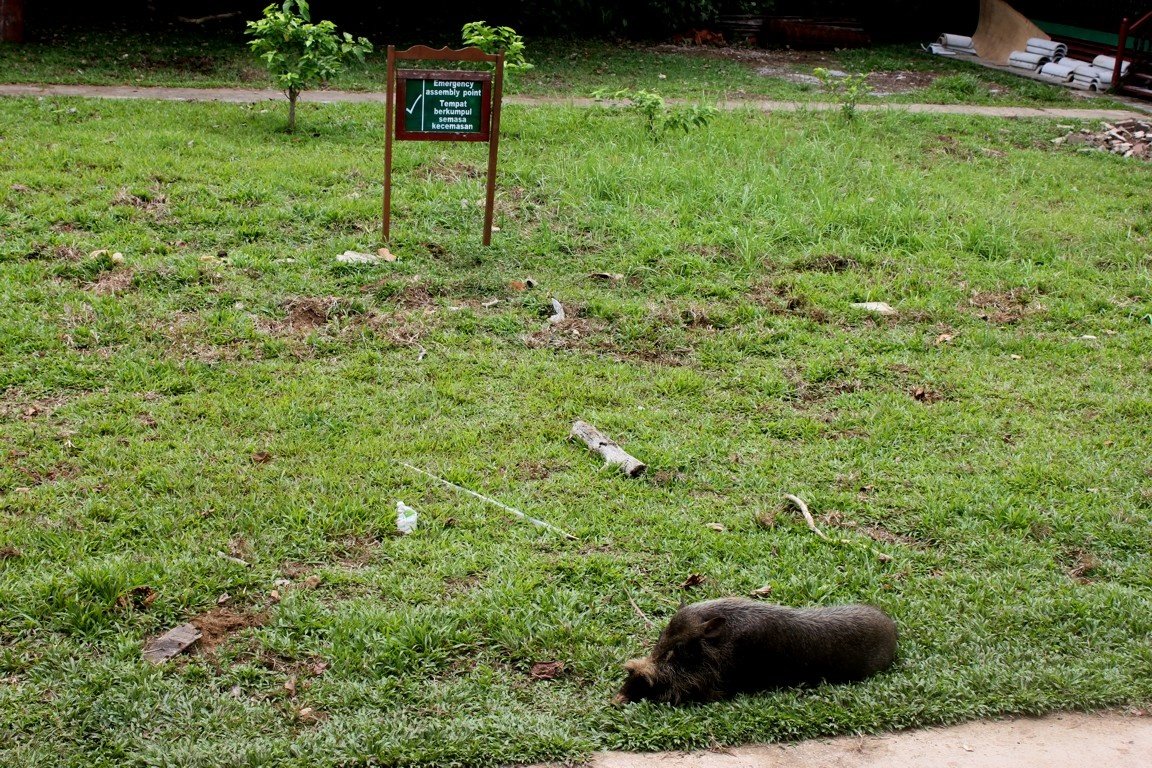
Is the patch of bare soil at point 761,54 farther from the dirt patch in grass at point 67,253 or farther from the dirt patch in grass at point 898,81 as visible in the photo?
the dirt patch in grass at point 67,253

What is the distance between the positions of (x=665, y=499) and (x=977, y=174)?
7.32 metres

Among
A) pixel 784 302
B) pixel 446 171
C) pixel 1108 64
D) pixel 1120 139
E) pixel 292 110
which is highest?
pixel 1108 64

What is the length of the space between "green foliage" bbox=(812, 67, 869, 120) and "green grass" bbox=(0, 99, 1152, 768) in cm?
317

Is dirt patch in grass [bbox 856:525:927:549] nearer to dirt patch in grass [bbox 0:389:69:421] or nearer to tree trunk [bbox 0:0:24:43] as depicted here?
dirt patch in grass [bbox 0:389:69:421]

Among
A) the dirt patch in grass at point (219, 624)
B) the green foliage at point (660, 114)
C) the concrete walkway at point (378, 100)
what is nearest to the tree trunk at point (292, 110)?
the concrete walkway at point (378, 100)

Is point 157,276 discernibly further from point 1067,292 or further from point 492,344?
point 1067,292

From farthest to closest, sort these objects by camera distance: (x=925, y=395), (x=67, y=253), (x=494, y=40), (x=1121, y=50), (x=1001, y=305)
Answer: (x=1121, y=50) → (x=494, y=40) → (x=1001, y=305) → (x=67, y=253) → (x=925, y=395)

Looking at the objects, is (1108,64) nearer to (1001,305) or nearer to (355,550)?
(1001,305)

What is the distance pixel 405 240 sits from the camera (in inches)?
312

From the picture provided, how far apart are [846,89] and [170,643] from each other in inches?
529

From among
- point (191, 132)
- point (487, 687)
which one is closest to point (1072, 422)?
point (487, 687)

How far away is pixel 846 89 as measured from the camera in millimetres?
15070

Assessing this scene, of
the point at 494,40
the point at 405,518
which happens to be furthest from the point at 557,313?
the point at 494,40

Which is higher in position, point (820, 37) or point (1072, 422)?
point (820, 37)
